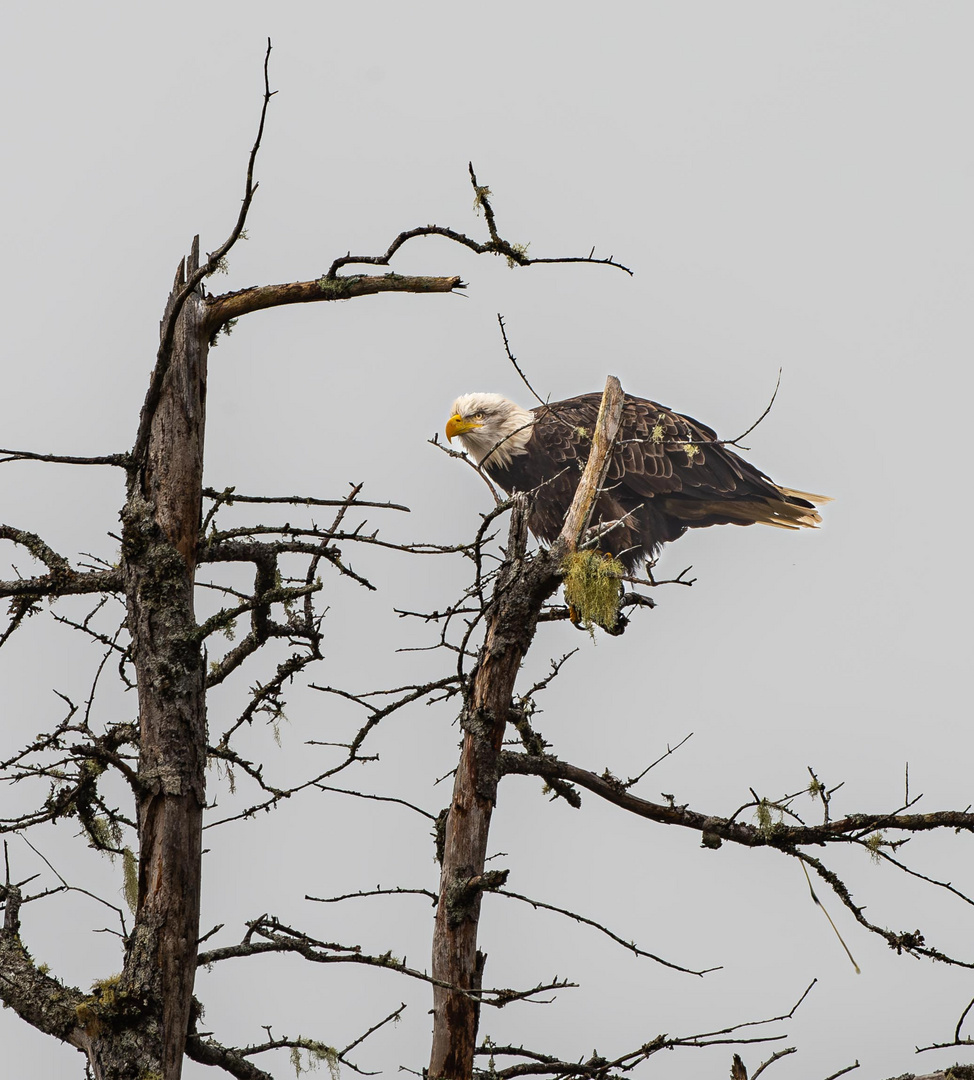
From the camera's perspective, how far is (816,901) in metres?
4.34

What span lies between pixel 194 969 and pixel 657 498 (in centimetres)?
557

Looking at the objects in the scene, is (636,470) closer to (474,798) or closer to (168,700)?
(474,798)

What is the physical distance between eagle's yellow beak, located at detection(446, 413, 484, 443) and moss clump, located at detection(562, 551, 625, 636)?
13.5 feet

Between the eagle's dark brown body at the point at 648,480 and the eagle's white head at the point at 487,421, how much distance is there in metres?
0.08

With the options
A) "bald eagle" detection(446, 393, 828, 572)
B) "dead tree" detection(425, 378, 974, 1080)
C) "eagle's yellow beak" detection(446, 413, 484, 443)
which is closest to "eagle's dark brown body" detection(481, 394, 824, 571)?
"bald eagle" detection(446, 393, 828, 572)

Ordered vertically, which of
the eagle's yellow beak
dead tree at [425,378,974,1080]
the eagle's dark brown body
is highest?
the eagle's yellow beak

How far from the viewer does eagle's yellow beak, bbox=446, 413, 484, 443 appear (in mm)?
8398

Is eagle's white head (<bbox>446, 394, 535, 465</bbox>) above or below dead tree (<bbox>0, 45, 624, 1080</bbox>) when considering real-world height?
above

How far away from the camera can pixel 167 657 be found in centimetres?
382

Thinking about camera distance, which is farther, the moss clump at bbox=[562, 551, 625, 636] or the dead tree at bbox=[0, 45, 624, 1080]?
the moss clump at bbox=[562, 551, 625, 636]

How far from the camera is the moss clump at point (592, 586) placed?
14.2 ft

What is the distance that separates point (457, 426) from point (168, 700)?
4859 mm

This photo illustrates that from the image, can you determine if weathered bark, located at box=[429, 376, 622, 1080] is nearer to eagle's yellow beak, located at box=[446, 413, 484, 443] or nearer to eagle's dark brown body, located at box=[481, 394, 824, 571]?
eagle's dark brown body, located at box=[481, 394, 824, 571]

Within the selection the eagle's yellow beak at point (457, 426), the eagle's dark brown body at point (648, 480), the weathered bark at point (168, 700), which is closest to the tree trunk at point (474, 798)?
the weathered bark at point (168, 700)
